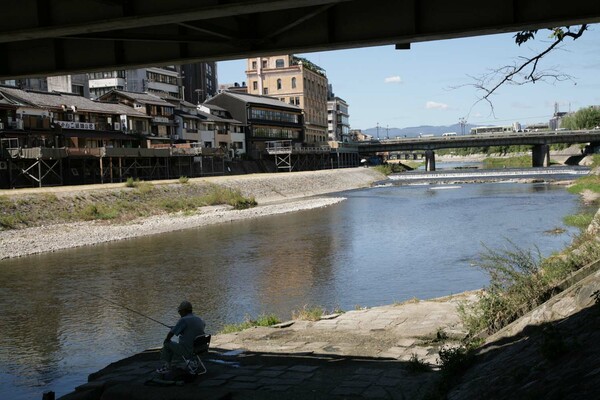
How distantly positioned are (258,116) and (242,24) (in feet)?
268

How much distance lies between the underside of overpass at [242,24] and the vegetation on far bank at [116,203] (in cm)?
2858

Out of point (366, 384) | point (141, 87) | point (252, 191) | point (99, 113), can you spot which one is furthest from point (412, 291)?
point (141, 87)

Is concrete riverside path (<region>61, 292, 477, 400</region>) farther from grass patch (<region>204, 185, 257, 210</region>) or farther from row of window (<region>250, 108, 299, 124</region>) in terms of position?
row of window (<region>250, 108, 299, 124</region>)

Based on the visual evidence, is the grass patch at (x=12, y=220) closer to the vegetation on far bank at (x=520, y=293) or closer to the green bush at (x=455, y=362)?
the vegetation on far bank at (x=520, y=293)

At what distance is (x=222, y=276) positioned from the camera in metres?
23.7

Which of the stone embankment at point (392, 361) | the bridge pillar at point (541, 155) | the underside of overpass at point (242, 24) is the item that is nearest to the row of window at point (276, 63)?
the bridge pillar at point (541, 155)

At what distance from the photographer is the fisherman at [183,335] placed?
8922 millimetres

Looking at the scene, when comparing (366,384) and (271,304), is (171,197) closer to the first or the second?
(271,304)

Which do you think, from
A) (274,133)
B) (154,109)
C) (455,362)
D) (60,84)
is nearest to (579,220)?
(455,362)

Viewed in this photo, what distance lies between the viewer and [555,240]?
27.9 meters

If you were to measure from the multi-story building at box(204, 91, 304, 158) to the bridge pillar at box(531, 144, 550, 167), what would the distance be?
146 ft

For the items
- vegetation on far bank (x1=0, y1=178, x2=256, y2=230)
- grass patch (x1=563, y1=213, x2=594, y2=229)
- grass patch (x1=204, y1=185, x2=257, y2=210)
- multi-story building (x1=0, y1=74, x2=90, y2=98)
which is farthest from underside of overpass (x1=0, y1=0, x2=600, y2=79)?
multi-story building (x1=0, y1=74, x2=90, y2=98)

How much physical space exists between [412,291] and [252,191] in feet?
146

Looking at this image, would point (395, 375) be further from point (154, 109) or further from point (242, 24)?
point (154, 109)
